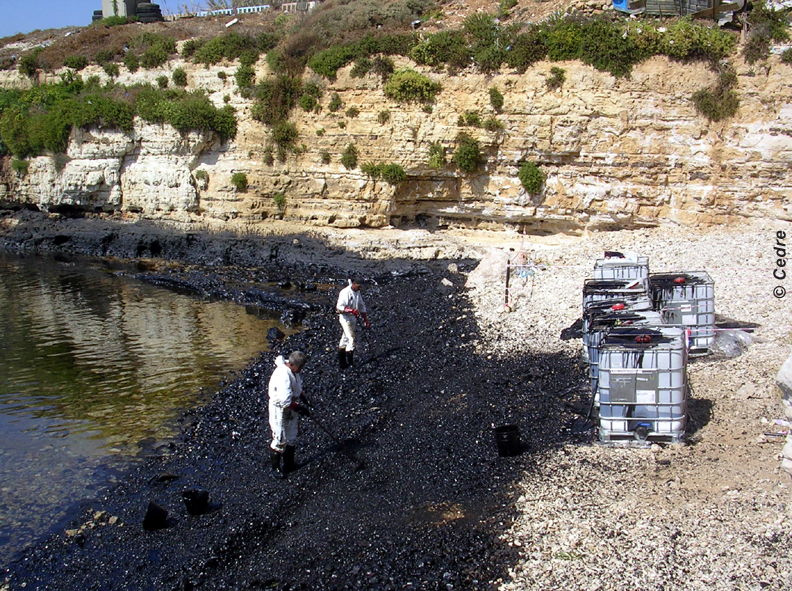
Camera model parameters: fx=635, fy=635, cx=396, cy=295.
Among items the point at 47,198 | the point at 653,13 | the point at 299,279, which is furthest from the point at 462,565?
the point at 47,198

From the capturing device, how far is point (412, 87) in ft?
82.3

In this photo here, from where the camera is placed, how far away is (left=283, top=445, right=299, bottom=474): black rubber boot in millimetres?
9992

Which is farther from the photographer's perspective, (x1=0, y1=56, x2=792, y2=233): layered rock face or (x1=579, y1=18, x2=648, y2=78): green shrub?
(x1=579, y1=18, x2=648, y2=78): green shrub

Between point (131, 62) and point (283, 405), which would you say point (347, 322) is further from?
point (131, 62)

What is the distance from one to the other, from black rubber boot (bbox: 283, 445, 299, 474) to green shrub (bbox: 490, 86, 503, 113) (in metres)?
17.8

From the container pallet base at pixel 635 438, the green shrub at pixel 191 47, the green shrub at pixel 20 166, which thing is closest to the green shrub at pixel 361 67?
the green shrub at pixel 191 47

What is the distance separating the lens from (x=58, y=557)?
341 inches

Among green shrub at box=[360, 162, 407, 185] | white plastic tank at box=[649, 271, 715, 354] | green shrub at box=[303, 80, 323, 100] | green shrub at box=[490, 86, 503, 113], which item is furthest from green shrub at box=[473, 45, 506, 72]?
white plastic tank at box=[649, 271, 715, 354]

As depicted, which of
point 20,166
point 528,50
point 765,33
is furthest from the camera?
point 20,166

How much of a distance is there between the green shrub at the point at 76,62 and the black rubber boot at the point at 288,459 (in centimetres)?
3085

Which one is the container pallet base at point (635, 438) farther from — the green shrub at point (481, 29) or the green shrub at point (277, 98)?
the green shrub at point (277, 98)

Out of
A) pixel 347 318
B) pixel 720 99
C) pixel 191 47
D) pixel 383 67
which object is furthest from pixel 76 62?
pixel 720 99

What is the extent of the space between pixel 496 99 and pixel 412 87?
11.3 ft

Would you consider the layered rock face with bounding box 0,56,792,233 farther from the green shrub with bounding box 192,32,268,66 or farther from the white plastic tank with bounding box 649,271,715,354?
the white plastic tank with bounding box 649,271,715,354
